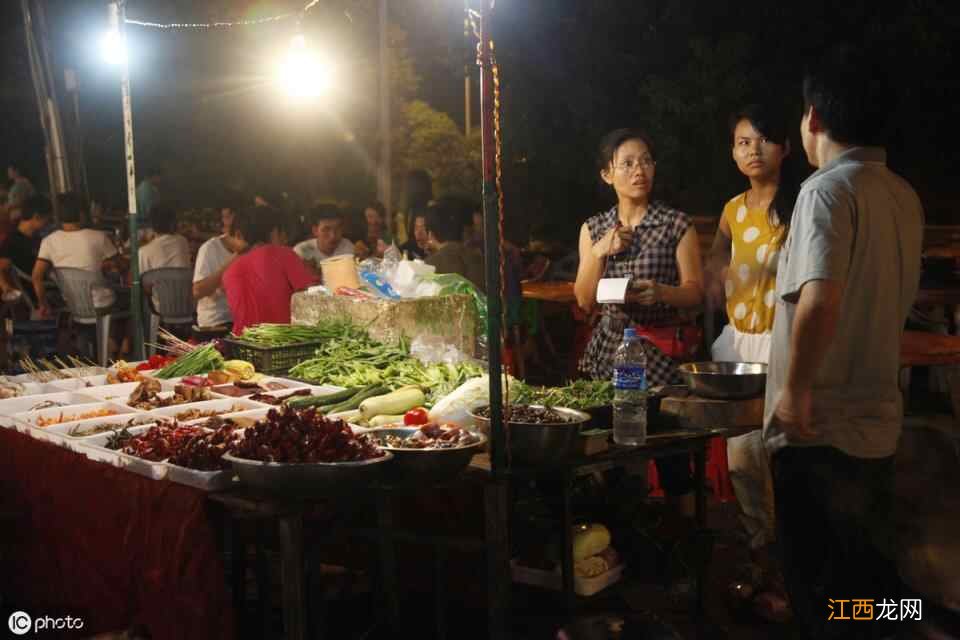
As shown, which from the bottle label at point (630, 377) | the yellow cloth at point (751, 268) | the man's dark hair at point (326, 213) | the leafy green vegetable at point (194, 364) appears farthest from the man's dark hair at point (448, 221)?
the bottle label at point (630, 377)

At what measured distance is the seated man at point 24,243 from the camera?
979 centimetres

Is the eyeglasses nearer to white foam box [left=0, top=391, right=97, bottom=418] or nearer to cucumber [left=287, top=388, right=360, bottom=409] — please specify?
cucumber [left=287, top=388, right=360, bottom=409]

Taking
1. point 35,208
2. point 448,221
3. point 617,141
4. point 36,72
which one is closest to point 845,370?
point 617,141

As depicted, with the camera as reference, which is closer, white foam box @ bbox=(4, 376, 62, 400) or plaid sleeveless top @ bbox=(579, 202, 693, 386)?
plaid sleeveless top @ bbox=(579, 202, 693, 386)

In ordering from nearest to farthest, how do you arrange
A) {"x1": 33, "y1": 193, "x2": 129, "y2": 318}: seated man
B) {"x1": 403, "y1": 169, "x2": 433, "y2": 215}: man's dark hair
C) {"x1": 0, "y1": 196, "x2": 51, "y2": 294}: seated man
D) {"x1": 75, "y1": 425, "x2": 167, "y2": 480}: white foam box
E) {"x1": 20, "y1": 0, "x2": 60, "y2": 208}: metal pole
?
{"x1": 75, "y1": 425, "x2": 167, "y2": 480}: white foam box, {"x1": 33, "y1": 193, "x2": 129, "y2": 318}: seated man, {"x1": 0, "y1": 196, "x2": 51, "y2": 294}: seated man, {"x1": 403, "y1": 169, "x2": 433, "y2": 215}: man's dark hair, {"x1": 20, "y1": 0, "x2": 60, "y2": 208}: metal pole

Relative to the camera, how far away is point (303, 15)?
814cm

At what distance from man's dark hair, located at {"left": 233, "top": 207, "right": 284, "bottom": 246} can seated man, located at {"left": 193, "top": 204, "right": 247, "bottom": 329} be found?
852mm

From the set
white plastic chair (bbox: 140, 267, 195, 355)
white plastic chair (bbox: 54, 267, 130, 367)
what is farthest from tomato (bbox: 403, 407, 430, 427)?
white plastic chair (bbox: 54, 267, 130, 367)

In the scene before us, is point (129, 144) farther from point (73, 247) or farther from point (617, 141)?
point (617, 141)

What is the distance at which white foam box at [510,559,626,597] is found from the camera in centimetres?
407

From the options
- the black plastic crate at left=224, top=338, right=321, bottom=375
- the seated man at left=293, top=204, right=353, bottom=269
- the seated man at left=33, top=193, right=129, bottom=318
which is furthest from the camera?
the seated man at left=33, top=193, right=129, bottom=318

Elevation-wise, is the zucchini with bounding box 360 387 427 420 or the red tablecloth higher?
the zucchini with bounding box 360 387 427 420

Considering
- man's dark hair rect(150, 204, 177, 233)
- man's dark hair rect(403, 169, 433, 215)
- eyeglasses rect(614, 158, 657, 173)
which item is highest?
man's dark hair rect(403, 169, 433, 215)

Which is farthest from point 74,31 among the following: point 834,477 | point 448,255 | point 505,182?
point 834,477
